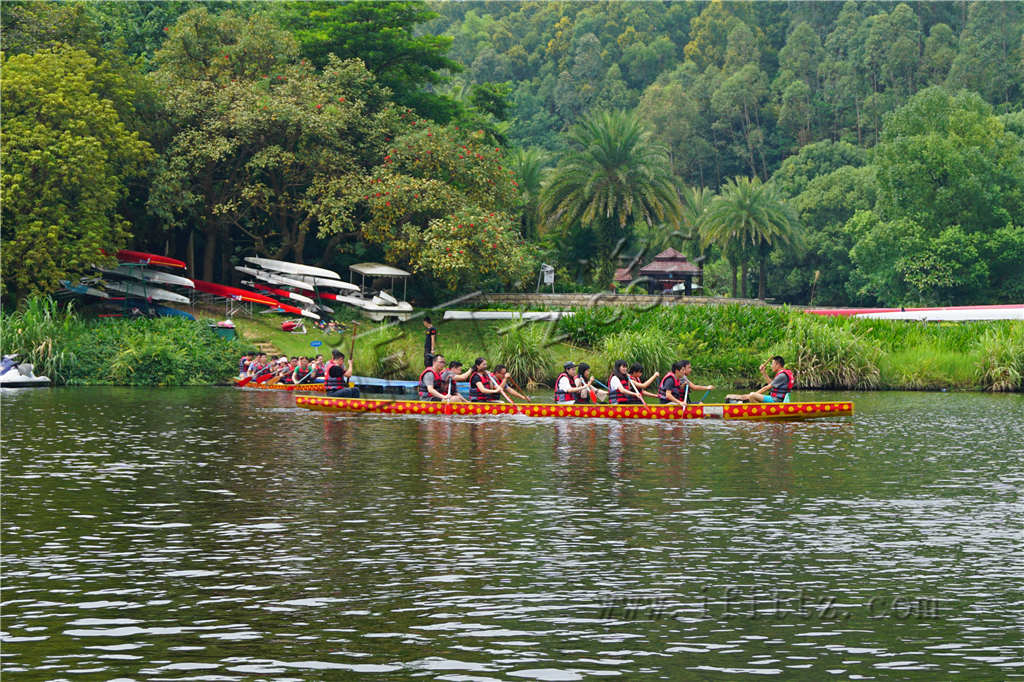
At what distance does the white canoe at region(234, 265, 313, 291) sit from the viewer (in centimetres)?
6069

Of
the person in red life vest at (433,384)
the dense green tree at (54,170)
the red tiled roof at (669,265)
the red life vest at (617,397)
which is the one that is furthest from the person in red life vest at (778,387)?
the red tiled roof at (669,265)

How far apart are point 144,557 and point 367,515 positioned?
446cm

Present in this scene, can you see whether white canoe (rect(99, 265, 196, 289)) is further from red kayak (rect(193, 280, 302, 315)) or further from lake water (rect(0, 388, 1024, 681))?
lake water (rect(0, 388, 1024, 681))

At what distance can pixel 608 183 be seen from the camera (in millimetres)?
71688

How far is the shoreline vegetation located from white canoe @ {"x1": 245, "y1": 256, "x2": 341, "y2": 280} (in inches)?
237

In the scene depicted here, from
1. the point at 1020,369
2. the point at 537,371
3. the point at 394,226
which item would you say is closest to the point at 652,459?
the point at 537,371

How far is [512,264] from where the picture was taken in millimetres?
58719

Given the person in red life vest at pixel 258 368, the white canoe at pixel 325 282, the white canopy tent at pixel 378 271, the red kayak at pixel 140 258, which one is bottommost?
the person in red life vest at pixel 258 368

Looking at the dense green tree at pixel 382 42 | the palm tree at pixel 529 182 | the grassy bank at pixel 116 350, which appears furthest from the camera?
the palm tree at pixel 529 182

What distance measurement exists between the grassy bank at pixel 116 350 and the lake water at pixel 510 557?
18.3 meters

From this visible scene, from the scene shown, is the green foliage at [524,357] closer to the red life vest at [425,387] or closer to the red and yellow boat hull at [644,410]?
the red life vest at [425,387]

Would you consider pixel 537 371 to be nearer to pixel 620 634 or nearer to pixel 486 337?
pixel 486 337

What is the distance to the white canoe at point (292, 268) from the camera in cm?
6069

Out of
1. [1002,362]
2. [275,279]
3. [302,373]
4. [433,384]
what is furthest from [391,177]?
[1002,362]
